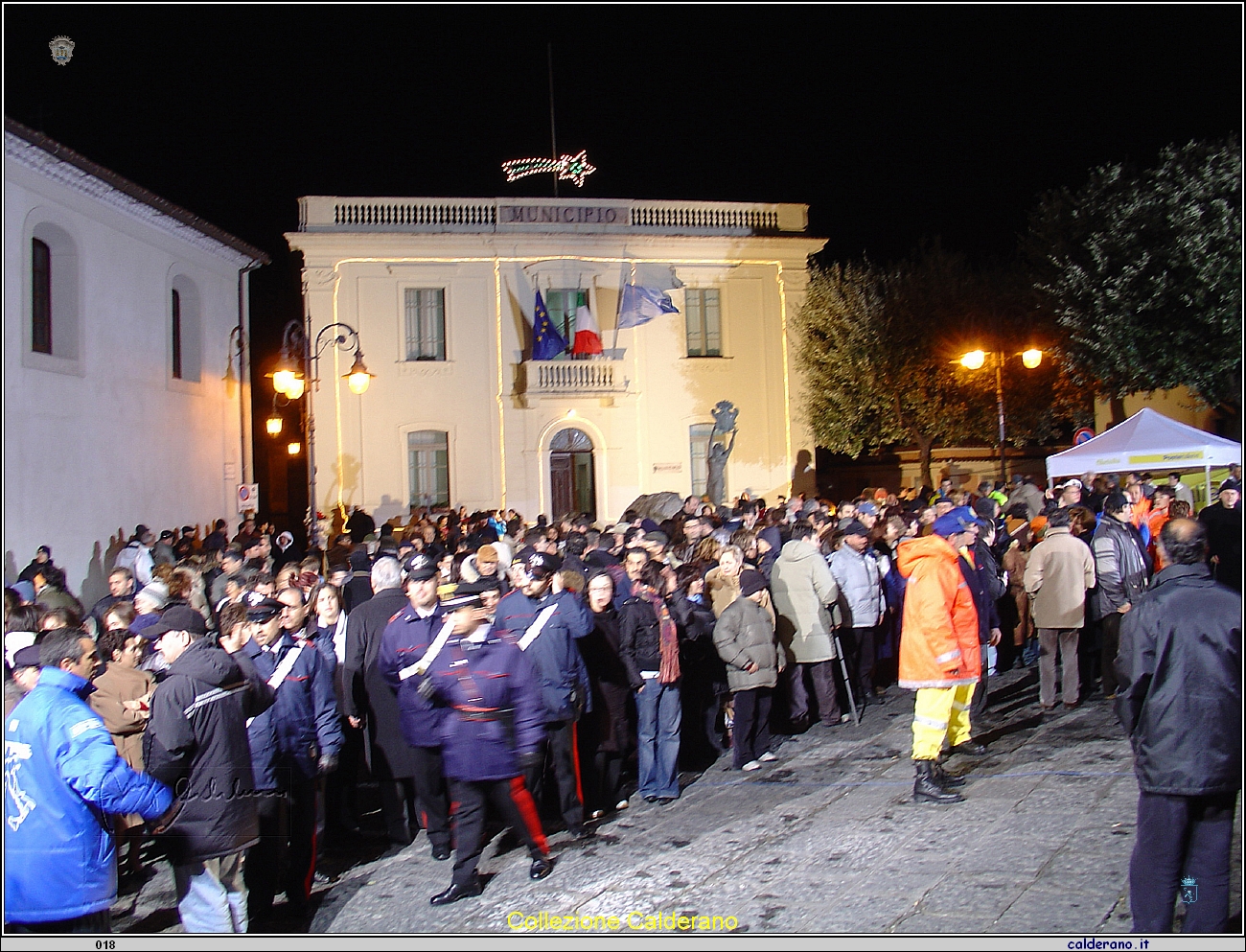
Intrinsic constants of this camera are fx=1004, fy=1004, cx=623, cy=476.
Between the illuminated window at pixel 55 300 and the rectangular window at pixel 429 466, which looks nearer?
the illuminated window at pixel 55 300

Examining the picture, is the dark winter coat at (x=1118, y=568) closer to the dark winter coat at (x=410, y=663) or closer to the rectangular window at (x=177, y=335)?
the dark winter coat at (x=410, y=663)

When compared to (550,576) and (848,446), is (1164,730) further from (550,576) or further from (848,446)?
(848,446)

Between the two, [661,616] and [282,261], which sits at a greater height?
[282,261]

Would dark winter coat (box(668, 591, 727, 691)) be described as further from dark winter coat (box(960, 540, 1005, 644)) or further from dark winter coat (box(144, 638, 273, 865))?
dark winter coat (box(144, 638, 273, 865))

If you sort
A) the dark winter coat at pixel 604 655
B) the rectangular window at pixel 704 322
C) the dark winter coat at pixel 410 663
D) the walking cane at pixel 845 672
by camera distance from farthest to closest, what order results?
the rectangular window at pixel 704 322 → the walking cane at pixel 845 672 → the dark winter coat at pixel 604 655 → the dark winter coat at pixel 410 663

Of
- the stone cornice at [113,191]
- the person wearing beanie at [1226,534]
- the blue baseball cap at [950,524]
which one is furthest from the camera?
the stone cornice at [113,191]

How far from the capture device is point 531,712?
5988mm

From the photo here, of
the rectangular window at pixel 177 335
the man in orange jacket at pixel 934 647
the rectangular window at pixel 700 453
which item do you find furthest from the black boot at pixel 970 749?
the rectangular window at pixel 700 453

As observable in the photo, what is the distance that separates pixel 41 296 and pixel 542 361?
12.2m

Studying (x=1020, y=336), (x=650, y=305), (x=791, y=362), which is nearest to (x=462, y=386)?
(x=650, y=305)

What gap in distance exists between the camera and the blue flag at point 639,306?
82.2 ft

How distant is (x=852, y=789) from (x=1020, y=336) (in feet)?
72.9

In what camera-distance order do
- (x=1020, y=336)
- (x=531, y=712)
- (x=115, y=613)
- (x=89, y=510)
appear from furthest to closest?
(x=1020, y=336) → (x=89, y=510) → (x=115, y=613) → (x=531, y=712)

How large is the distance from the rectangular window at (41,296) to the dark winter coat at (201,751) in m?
13.2
